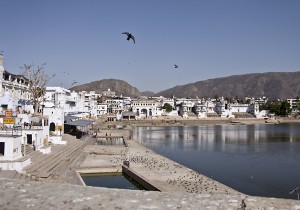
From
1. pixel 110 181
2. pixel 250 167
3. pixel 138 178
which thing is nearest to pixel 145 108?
pixel 250 167

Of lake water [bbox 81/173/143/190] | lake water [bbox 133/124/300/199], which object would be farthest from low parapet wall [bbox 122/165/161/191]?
lake water [bbox 133/124/300/199]

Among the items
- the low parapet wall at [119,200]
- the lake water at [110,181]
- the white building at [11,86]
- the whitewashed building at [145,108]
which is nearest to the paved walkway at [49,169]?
the lake water at [110,181]

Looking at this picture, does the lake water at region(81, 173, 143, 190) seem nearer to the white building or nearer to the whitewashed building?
the white building

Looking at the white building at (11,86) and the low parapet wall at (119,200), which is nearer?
the low parapet wall at (119,200)

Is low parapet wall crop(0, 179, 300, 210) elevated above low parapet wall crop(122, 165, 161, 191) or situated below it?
above

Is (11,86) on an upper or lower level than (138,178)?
upper

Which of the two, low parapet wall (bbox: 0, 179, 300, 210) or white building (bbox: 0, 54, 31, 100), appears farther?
white building (bbox: 0, 54, 31, 100)

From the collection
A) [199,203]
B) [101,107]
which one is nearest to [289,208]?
[199,203]

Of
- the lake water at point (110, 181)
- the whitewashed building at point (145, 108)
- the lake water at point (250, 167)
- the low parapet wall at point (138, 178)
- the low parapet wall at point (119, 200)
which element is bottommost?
the lake water at point (250, 167)

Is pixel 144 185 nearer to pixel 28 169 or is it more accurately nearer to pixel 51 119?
pixel 28 169

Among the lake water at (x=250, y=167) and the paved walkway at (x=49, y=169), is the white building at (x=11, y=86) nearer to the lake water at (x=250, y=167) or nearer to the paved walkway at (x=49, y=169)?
the paved walkway at (x=49, y=169)

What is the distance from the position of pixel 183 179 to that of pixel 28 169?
10179mm

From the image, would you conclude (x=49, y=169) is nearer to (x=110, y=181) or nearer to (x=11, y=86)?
(x=110, y=181)

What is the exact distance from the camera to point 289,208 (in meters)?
5.52
